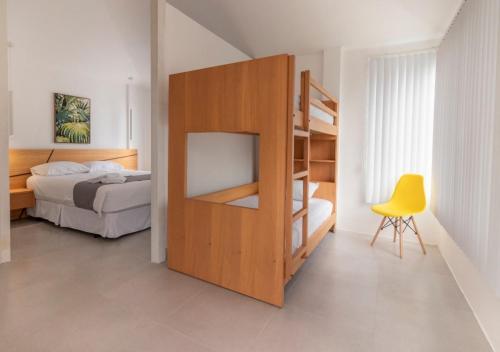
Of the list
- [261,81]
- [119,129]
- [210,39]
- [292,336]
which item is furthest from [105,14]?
[292,336]

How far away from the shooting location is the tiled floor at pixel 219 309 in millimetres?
1603

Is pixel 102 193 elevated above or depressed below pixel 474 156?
below

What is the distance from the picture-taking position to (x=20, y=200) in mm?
3992

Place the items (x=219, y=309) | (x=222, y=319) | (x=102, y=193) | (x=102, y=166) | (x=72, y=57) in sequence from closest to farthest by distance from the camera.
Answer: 1. (x=222, y=319)
2. (x=219, y=309)
3. (x=102, y=193)
4. (x=72, y=57)
5. (x=102, y=166)

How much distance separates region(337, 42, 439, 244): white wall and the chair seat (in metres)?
0.47

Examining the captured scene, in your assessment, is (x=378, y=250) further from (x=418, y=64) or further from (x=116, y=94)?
(x=116, y=94)

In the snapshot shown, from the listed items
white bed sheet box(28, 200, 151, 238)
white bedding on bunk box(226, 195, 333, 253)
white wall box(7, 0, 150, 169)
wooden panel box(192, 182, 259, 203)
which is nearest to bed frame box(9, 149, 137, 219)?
white wall box(7, 0, 150, 169)

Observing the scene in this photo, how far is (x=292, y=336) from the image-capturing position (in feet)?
5.46

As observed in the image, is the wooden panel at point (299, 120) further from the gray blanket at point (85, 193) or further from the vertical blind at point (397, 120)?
the gray blanket at point (85, 193)

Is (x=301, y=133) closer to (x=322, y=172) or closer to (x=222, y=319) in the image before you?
(x=222, y=319)

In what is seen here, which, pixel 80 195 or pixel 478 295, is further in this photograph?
pixel 80 195

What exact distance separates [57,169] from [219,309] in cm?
381

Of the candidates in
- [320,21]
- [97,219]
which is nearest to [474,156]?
[320,21]

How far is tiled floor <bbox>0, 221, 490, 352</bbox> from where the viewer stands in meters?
1.60
